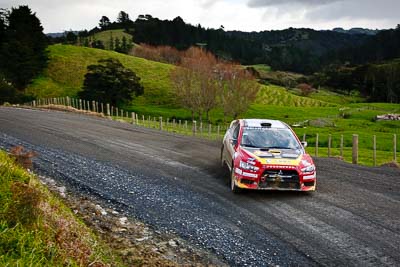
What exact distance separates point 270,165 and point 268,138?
5.99 feet

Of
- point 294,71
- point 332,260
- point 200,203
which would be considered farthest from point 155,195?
point 294,71

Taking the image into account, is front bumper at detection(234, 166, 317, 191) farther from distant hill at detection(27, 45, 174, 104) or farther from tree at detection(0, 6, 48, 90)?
tree at detection(0, 6, 48, 90)

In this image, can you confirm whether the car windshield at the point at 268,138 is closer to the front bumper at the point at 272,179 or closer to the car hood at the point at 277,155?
the car hood at the point at 277,155

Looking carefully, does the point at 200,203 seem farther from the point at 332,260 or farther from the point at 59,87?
the point at 59,87

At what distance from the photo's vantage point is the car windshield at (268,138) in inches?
449

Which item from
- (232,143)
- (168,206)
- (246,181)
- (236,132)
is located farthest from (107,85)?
(168,206)

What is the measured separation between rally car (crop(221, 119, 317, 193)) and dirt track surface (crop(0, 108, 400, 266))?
12.3 inches

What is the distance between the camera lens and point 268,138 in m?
11.7

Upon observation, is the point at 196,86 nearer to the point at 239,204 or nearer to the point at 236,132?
the point at 236,132

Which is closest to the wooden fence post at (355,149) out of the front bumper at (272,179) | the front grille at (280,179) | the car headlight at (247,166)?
the front bumper at (272,179)

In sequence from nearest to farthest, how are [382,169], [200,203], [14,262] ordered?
[14,262], [200,203], [382,169]

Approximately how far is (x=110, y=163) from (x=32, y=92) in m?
58.2

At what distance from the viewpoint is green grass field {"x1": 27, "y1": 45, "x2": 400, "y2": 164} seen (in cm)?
5611

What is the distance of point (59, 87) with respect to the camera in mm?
69312
